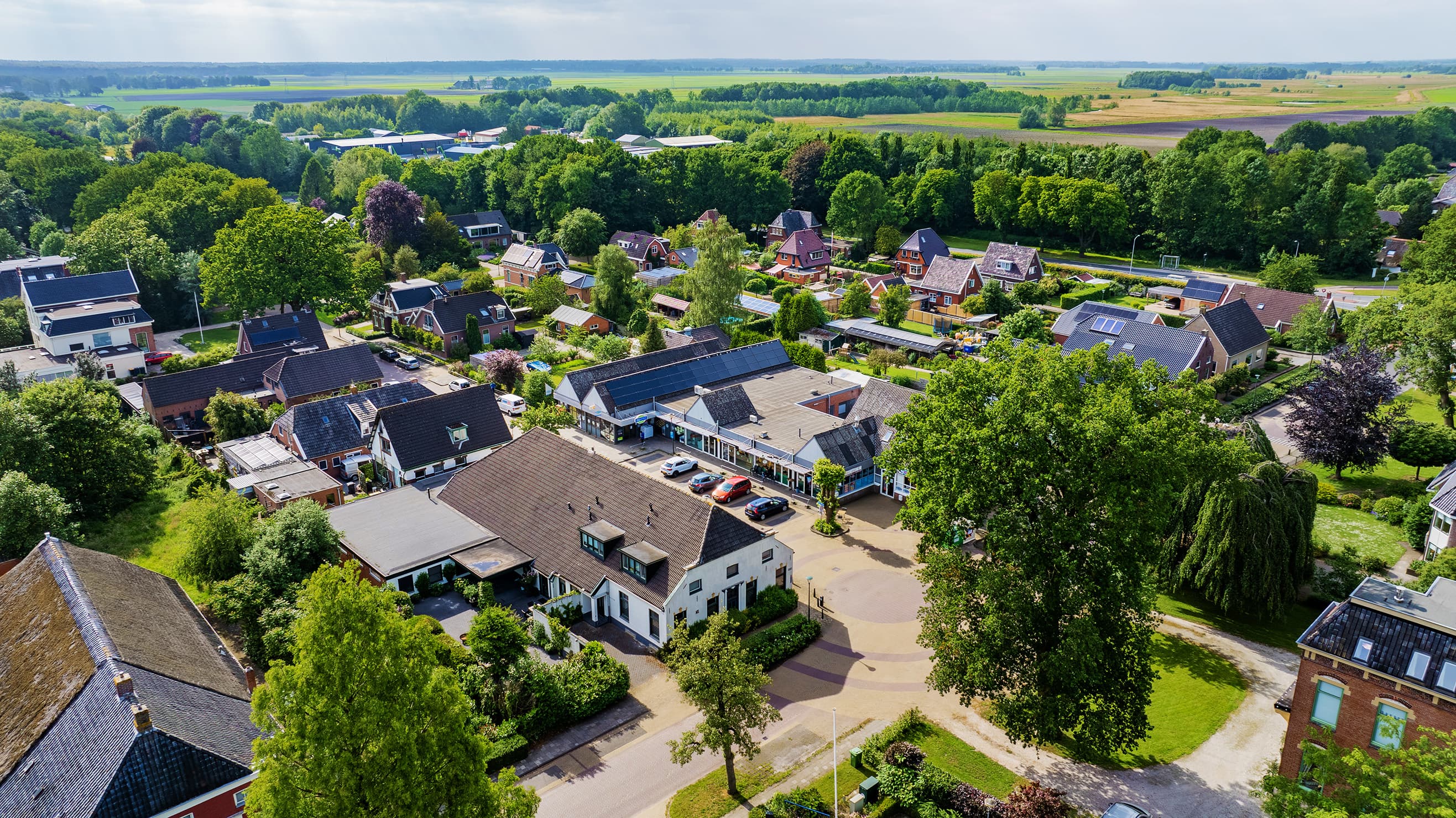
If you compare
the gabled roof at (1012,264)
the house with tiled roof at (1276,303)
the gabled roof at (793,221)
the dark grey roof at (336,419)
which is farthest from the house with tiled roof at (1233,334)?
the gabled roof at (793,221)

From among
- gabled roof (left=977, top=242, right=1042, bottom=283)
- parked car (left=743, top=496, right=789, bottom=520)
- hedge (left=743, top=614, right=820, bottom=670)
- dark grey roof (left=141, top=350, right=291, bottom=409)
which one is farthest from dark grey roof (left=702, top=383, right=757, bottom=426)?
gabled roof (left=977, top=242, right=1042, bottom=283)

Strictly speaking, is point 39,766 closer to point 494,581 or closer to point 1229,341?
point 494,581

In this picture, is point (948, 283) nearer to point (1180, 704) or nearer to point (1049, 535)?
point (1180, 704)

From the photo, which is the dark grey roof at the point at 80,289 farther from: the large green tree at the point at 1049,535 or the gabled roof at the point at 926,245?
the large green tree at the point at 1049,535

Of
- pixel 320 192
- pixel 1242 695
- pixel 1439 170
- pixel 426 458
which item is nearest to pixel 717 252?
pixel 426 458

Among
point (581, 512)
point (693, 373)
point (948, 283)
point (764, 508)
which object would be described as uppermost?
point (948, 283)

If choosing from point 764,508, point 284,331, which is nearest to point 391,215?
point 284,331
